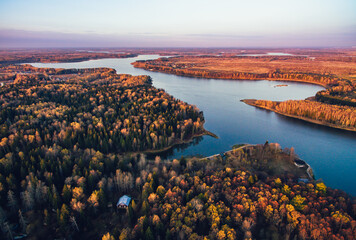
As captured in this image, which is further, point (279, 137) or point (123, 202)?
point (279, 137)

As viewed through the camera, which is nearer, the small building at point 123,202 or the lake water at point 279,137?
the small building at point 123,202

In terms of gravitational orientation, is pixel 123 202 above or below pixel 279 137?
below

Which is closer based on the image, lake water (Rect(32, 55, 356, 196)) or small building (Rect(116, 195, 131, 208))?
small building (Rect(116, 195, 131, 208))

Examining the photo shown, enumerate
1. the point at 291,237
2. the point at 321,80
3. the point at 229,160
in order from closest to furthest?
1. the point at 291,237
2. the point at 229,160
3. the point at 321,80

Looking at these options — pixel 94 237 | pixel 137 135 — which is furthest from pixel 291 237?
pixel 137 135

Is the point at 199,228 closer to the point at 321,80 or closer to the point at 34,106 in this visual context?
the point at 34,106

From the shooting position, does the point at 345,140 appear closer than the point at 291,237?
Result: No

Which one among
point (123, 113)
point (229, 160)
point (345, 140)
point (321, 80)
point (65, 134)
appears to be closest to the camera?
point (229, 160)

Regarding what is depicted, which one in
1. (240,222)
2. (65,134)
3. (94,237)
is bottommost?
(94,237)
